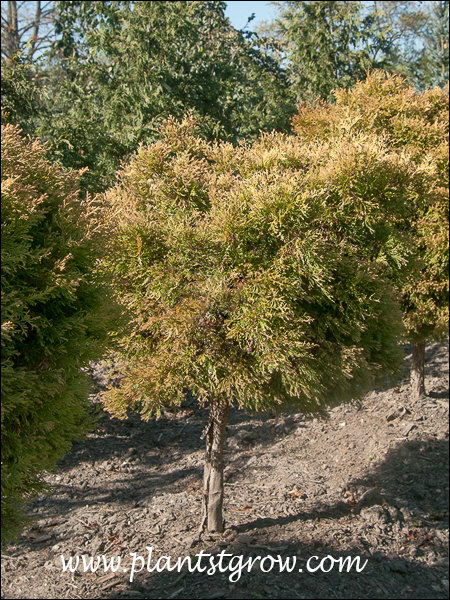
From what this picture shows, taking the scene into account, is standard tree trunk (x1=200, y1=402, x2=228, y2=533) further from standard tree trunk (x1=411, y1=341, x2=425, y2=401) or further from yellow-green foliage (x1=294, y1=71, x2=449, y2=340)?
standard tree trunk (x1=411, y1=341, x2=425, y2=401)

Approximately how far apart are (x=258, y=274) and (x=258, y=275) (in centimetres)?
1

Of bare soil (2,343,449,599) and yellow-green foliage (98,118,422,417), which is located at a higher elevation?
yellow-green foliage (98,118,422,417)

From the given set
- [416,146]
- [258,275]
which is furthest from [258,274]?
[416,146]

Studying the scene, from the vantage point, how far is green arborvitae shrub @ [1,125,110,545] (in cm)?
409

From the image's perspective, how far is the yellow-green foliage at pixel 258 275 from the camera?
18.4ft

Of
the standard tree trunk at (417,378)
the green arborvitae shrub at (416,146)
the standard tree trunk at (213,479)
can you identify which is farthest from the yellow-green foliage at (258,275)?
the standard tree trunk at (417,378)

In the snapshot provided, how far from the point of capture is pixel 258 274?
5668mm

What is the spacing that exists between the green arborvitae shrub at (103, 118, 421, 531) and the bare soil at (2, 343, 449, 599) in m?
1.09

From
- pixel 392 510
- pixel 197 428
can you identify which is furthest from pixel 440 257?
pixel 197 428

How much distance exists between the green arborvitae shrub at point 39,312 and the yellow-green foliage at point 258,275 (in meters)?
0.92

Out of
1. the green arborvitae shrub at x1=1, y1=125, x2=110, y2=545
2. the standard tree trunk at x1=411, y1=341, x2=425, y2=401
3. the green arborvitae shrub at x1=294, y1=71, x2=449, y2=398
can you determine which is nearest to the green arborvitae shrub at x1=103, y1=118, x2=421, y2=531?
the green arborvitae shrub at x1=1, y1=125, x2=110, y2=545

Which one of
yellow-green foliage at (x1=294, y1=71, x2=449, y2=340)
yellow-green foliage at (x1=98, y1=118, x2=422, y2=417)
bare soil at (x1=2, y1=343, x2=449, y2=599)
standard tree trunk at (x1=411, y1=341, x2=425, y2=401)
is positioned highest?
yellow-green foliage at (x1=294, y1=71, x2=449, y2=340)

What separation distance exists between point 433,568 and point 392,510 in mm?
1100

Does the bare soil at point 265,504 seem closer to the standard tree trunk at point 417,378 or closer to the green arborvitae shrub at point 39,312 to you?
the standard tree trunk at point 417,378
